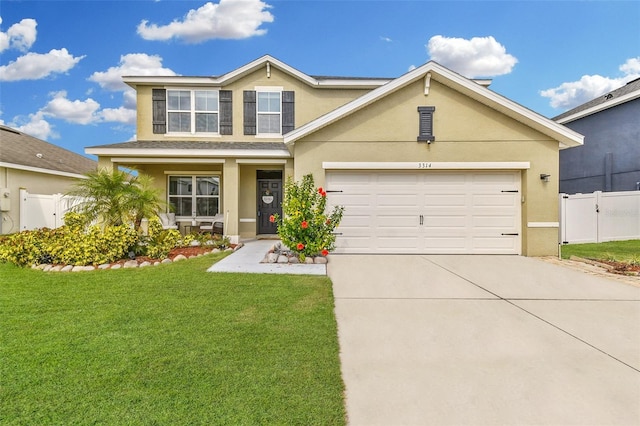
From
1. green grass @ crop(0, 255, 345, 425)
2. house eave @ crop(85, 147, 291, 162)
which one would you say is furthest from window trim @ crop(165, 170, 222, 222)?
green grass @ crop(0, 255, 345, 425)

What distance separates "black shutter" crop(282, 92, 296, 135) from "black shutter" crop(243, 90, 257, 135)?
1141mm

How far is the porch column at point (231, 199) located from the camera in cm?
1127

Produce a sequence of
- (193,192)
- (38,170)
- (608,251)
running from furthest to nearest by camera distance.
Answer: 1. (38,170)
2. (193,192)
3. (608,251)

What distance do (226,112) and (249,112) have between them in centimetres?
91

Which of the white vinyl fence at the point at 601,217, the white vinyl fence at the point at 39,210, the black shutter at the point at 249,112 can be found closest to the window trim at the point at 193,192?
the black shutter at the point at 249,112

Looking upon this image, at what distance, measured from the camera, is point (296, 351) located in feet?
11.1

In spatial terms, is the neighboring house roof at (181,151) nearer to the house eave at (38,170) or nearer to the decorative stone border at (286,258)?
the decorative stone border at (286,258)

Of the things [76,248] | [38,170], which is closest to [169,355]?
[76,248]

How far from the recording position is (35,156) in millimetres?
16516

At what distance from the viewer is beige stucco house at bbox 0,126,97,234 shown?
13398 mm

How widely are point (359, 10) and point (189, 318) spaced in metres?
11.3

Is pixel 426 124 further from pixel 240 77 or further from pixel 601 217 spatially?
pixel 601 217

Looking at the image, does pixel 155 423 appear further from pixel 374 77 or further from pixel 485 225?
pixel 374 77

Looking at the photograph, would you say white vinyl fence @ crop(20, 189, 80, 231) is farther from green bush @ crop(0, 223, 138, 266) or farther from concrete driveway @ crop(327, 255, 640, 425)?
concrete driveway @ crop(327, 255, 640, 425)
